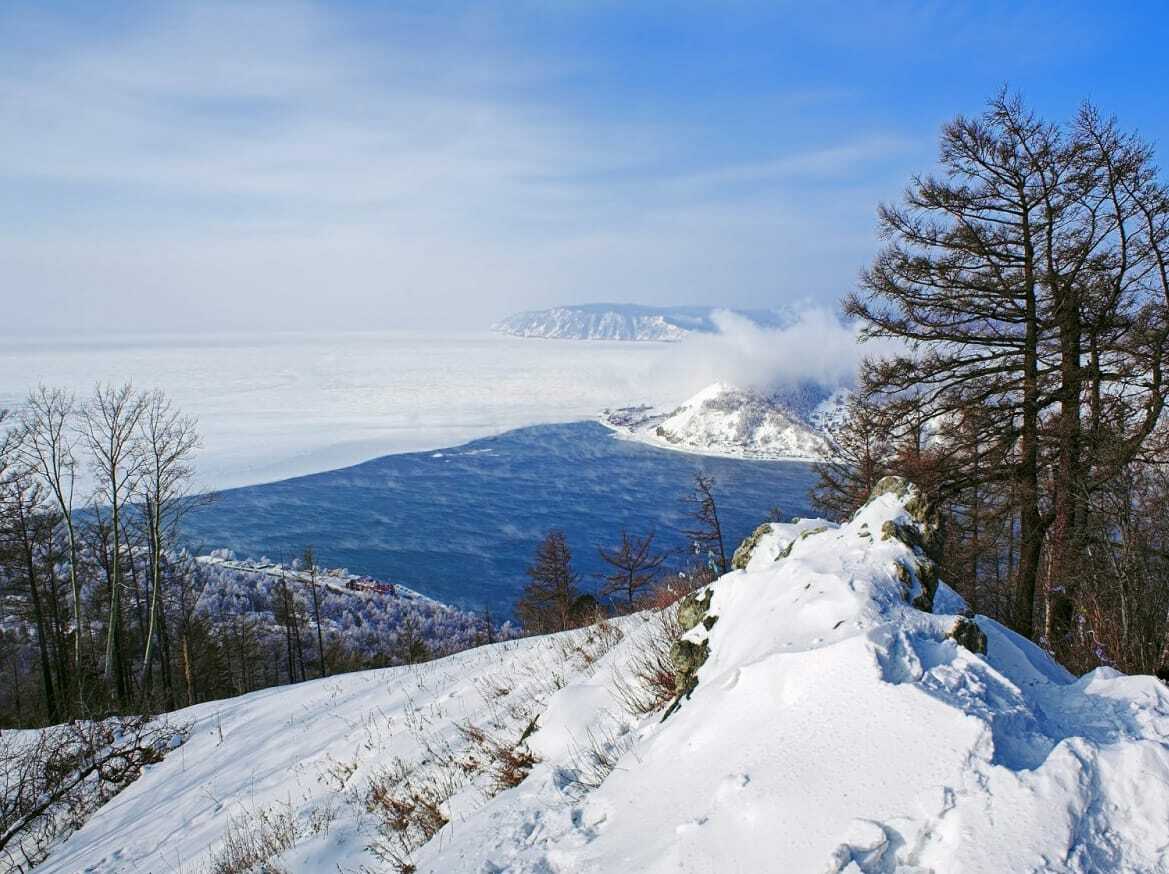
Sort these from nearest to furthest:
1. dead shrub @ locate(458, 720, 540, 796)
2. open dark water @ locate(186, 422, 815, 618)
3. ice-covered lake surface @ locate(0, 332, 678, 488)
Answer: dead shrub @ locate(458, 720, 540, 796), open dark water @ locate(186, 422, 815, 618), ice-covered lake surface @ locate(0, 332, 678, 488)

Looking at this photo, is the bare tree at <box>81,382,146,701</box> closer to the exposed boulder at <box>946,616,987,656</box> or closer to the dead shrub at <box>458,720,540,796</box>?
the dead shrub at <box>458,720,540,796</box>

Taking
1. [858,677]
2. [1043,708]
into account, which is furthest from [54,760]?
[1043,708]

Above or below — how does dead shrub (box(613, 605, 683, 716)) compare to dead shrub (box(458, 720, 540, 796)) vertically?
above

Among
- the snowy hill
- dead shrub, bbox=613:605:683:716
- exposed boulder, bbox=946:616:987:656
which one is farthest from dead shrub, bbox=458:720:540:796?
the snowy hill

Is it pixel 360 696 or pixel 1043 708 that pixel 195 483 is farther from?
pixel 1043 708

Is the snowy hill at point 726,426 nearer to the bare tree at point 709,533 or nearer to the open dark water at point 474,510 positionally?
the open dark water at point 474,510

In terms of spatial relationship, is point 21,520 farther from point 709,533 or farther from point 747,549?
point 709,533

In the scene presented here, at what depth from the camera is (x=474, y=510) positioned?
6500 centimetres

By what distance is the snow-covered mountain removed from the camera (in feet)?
8.14

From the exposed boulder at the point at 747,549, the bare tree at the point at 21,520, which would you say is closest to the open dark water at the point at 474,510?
the bare tree at the point at 21,520

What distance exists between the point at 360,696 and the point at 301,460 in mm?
74789

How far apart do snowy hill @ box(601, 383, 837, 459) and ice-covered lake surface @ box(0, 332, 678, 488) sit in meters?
12.7

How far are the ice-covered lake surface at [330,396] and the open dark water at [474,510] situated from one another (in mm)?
5709

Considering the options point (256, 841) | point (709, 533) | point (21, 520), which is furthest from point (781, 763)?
point (21, 520)
